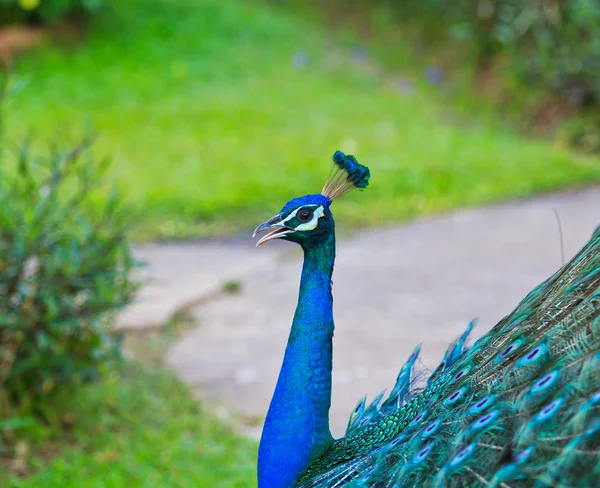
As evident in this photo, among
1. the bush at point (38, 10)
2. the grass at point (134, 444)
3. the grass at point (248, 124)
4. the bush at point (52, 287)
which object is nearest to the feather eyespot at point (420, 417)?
the grass at point (134, 444)

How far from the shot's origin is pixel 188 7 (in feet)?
38.4

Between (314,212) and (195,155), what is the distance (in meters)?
5.41

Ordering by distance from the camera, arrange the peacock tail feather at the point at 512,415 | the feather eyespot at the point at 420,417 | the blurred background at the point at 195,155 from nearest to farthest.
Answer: the peacock tail feather at the point at 512,415 → the feather eyespot at the point at 420,417 → the blurred background at the point at 195,155

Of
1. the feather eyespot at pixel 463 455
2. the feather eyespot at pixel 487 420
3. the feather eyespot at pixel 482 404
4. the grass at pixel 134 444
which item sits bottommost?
the feather eyespot at pixel 463 455

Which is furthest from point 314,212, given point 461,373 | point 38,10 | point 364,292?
point 38,10

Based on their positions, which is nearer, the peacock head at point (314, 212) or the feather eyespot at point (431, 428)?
the feather eyespot at point (431, 428)

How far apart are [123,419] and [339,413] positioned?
900 millimetres

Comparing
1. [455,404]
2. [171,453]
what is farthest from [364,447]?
[171,453]

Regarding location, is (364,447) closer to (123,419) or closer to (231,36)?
(123,419)

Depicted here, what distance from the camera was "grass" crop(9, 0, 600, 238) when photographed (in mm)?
6551

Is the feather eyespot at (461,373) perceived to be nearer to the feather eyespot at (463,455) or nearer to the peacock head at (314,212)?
the feather eyespot at (463,455)

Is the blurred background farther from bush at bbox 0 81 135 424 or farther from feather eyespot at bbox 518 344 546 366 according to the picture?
feather eyespot at bbox 518 344 546 366

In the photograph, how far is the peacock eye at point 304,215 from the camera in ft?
6.77

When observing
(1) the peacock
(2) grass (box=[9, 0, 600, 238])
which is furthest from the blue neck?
(2) grass (box=[9, 0, 600, 238])
